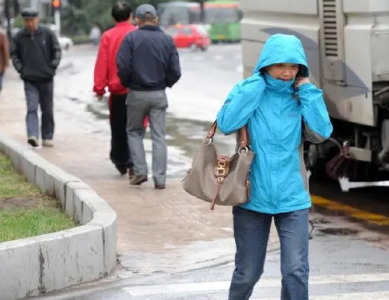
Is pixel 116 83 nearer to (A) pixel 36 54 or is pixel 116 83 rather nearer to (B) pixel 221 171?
(A) pixel 36 54

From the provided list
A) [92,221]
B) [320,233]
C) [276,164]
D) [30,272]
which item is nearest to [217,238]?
[320,233]

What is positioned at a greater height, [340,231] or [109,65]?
[109,65]

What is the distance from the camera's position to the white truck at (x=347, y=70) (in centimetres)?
A: 1080

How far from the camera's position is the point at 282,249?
663 centimetres

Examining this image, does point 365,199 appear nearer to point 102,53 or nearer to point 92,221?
point 102,53

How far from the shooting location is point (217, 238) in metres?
10.1

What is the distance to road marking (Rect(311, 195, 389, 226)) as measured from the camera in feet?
36.3

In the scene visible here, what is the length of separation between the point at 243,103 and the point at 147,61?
6.20 metres

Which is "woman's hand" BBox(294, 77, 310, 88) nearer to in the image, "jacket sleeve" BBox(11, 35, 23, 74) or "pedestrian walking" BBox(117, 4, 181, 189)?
"pedestrian walking" BBox(117, 4, 181, 189)

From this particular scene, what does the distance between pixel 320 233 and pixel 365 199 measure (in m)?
2.21

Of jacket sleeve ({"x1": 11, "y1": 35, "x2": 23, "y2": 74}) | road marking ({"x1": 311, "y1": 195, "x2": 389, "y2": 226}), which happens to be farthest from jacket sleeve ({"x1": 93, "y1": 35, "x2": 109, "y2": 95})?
jacket sleeve ({"x1": 11, "y1": 35, "x2": 23, "y2": 74})

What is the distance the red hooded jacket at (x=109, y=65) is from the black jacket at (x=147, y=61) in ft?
2.15

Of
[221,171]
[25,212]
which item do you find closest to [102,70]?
[25,212]

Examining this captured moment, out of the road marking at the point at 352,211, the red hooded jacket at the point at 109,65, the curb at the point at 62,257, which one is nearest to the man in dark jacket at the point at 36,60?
the red hooded jacket at the point at 109,65
